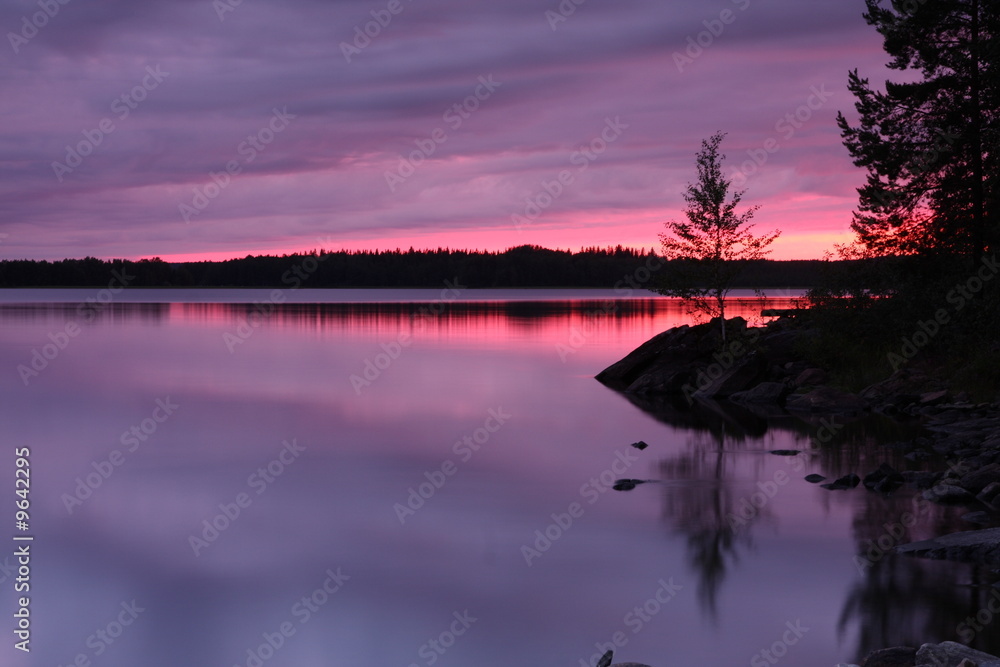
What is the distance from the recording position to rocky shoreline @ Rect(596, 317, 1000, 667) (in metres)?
13.2

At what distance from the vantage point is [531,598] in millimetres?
12117

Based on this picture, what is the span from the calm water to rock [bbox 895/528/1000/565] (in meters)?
0.40

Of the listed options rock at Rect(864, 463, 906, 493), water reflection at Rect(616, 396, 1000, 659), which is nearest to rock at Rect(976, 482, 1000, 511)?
water reflection at Rect(616, 396, 1000, 659)

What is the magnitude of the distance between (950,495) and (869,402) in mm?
13960

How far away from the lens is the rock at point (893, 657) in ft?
30.4

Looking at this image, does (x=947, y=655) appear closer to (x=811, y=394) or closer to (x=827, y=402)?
(x=827, y=402)

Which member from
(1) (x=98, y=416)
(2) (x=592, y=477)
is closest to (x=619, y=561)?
(2) (x=592, y=477)

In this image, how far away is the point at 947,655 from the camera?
29.6 feet

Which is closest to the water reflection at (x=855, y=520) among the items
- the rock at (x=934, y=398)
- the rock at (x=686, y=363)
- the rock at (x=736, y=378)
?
the rock at (x=934, y=398)

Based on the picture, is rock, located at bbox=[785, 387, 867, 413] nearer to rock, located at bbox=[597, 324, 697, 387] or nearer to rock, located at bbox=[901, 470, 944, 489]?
rock, located at bbox=[597, 324, 697, 387]

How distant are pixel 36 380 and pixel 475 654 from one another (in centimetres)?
3254

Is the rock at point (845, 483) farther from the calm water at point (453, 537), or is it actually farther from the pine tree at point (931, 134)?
the pine tree at point (931, 134)

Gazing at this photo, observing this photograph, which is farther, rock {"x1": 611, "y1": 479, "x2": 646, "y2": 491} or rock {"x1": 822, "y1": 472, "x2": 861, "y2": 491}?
rock {"x1": 611, "y1": 479, "x2": 646, "y2": 491}

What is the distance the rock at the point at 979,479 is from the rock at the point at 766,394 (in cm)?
1457
